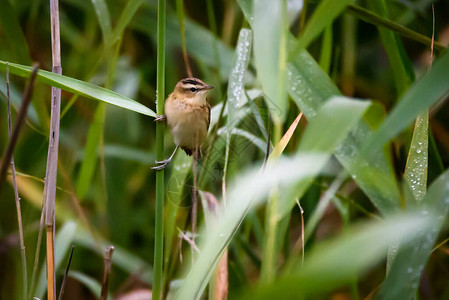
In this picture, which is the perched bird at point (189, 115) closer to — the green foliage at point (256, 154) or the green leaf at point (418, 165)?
the green foliage at point (256, 154)

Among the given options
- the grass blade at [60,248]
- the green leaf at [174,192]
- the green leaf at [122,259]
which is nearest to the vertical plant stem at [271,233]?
the green leaf at [174,192]

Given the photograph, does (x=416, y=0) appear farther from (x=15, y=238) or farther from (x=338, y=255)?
(x=15, y=238)

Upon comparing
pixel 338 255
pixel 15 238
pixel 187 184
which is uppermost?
pixel 15 238

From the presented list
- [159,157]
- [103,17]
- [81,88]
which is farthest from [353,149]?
[103,17]

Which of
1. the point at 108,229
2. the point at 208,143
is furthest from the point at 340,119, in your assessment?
the point at 108,229

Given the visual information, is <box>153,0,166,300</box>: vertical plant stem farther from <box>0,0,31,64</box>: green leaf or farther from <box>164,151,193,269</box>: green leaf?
<box>0,0,31,64</box>: green leaf
